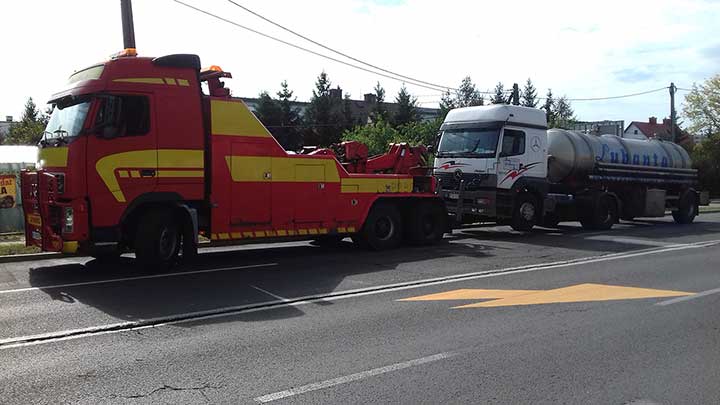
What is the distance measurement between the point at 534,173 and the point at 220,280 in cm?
1079

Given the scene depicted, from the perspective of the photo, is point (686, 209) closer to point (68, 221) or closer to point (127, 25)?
point (127, 25)

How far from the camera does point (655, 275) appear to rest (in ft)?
34.2

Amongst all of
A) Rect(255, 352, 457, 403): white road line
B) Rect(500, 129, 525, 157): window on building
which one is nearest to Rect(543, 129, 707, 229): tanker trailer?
Rect(500, 129, 525, 157): window on building

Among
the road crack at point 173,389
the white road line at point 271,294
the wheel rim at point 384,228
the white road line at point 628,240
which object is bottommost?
the white road line at point 628,240

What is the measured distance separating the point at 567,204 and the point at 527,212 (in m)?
2.94

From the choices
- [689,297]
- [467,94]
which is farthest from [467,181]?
[467,94]

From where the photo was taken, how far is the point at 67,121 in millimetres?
9750

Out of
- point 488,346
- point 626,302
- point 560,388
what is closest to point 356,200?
point 626,302

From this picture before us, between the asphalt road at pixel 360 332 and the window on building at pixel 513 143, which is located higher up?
the window on building at pixel 513 143

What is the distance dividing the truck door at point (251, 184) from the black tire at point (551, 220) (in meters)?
11.0

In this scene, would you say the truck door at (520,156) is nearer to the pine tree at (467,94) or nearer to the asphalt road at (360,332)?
the asphalt road at (360,332)

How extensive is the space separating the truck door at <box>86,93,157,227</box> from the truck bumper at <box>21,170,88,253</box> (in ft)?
0.86

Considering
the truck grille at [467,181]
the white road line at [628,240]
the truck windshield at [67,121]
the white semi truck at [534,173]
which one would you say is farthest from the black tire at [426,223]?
the truck windshield at [67,121]

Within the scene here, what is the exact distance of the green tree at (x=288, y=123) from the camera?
48.8 metres
